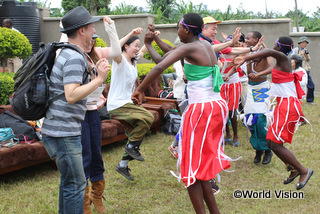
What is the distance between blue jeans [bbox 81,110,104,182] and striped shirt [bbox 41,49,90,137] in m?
0.76

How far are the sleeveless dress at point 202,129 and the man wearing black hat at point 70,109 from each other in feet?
3.27

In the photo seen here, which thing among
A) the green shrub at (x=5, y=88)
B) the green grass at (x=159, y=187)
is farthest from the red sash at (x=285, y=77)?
the green shrub at (x=5, y=88)

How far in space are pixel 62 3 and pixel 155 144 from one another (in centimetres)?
1478

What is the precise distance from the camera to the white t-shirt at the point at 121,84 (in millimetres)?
4680

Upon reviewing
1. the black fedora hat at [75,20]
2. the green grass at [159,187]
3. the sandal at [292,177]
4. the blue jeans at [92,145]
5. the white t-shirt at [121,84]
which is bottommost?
the green grass at [159,187]

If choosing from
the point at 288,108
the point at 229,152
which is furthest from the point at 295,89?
the point at 229,152

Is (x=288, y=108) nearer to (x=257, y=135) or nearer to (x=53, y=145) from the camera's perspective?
(x=257, y=135)

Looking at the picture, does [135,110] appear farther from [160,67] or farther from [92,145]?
[160,67]

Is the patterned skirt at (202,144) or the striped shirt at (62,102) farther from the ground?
the striped shirt at (62,102)

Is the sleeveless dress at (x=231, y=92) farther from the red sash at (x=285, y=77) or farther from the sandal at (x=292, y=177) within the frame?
the sandal at (x=292, y=177)

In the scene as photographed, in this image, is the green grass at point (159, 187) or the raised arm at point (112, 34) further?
the green grass at point (159, 187)

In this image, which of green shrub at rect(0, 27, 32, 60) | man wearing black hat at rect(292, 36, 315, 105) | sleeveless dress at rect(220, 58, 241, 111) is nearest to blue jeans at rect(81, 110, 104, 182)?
green shrub at rect(0, 27, 32, 60)

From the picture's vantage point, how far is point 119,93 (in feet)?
15.6

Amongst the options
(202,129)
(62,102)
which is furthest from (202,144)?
(62,102)
